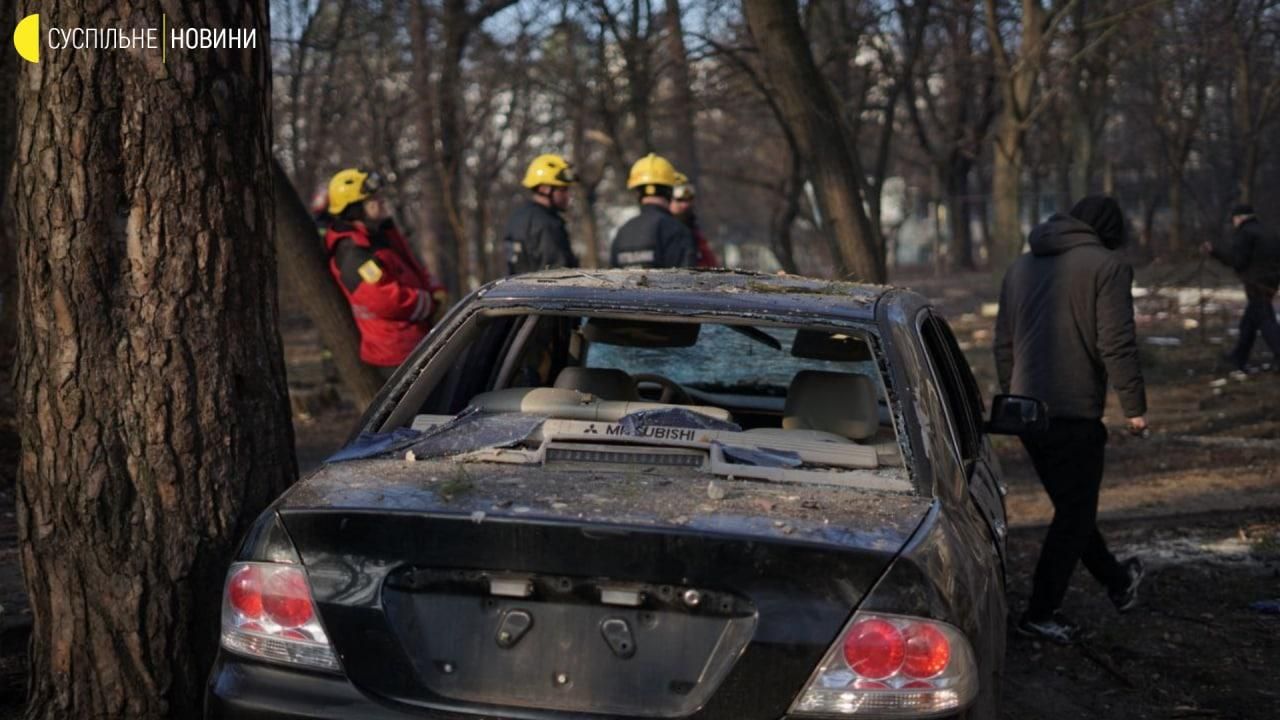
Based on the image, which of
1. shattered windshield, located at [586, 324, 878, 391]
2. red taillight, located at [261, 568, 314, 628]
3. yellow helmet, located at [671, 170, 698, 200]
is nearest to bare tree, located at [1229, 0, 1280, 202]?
yellow helmet, located at [671, 170, 698, 200]

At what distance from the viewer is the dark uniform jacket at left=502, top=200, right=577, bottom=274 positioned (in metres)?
10.1

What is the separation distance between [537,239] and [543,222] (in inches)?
4.9

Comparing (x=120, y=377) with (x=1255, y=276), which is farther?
(x=1255, y=276)

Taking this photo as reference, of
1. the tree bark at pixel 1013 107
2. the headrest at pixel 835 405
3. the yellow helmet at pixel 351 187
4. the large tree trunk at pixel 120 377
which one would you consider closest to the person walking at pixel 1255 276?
the tree bark at pixel 1013 107

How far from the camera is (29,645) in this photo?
4.60 meters

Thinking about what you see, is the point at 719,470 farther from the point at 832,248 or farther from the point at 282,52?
the point at 282,52

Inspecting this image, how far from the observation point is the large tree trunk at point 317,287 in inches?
338

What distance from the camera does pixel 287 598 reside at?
3211 mm

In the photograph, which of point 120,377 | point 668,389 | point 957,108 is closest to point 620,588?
point 120,377

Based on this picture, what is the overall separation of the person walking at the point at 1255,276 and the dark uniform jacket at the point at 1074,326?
10.6 m

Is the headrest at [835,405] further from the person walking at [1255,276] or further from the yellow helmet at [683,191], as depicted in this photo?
the person walking at [1255,276]

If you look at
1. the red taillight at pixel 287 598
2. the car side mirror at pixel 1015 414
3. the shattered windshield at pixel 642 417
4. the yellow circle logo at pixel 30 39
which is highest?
the yellow circle logo at pixel 30 39

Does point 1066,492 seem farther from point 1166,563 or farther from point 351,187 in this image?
point 351,187

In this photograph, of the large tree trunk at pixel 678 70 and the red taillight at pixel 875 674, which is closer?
the red taillight at pixel 875 674
